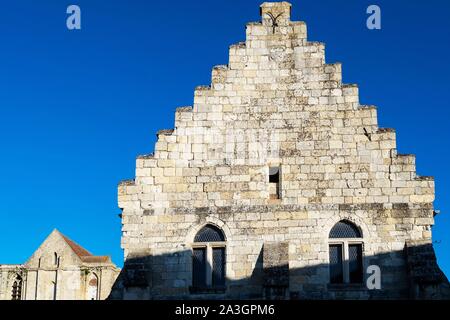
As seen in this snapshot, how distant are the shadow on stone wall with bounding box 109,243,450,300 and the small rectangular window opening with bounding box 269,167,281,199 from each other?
51.6 inches

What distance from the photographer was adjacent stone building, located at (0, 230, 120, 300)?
60688 millimetres

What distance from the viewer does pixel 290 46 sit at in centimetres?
1781

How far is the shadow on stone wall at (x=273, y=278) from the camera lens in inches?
622

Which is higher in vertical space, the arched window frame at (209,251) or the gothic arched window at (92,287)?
the gothic arched window at (92,287)

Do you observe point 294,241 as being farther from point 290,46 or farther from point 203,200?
point 290,46

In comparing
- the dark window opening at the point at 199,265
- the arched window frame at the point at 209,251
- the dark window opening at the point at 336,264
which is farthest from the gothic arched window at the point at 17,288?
the dark window opening at the point at 336,264

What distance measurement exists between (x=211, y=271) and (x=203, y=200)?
175cm

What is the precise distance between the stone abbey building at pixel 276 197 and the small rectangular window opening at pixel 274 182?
0.03 m

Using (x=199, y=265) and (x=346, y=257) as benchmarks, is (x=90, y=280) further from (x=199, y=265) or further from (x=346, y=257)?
(x=346, y=257)

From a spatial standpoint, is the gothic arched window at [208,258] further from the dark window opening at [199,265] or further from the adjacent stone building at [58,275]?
the adjacent stone building at [58,275]

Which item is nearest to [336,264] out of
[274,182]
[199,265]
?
[274,182]

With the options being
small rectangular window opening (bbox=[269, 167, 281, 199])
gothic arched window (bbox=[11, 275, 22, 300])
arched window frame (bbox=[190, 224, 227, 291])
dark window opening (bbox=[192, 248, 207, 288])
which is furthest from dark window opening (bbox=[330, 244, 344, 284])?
gothic arched window (bbox=[11, 275, 22, 300])

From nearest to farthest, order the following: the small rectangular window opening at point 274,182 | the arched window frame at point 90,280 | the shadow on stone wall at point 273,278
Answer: the shadow on stone wall at point 273,278
the small rectangular window opening at point 274,182
the arched window frame at point 90,280
